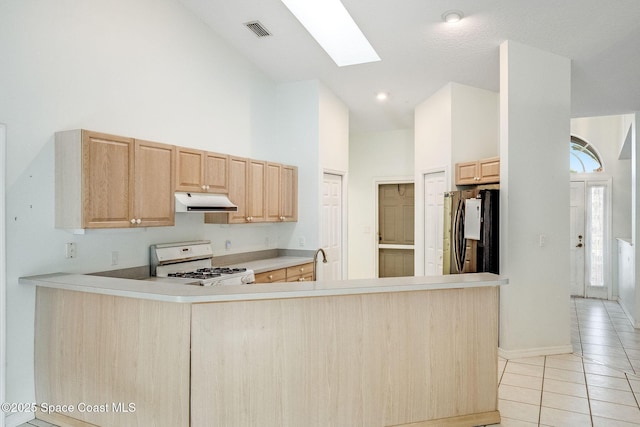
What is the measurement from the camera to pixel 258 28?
175 inches

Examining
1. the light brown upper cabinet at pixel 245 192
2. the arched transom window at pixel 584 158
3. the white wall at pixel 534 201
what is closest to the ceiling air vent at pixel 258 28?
the light brown upper cabinet at pixel 245 192

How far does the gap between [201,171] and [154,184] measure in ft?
1.93

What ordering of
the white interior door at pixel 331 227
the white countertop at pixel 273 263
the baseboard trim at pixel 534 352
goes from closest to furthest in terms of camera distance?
the baseboard trim at pixel 534 352
the white countertop at pixel 273 263
the white interior door at pixel 331 227

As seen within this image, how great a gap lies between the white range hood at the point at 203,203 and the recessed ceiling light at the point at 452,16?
265cm

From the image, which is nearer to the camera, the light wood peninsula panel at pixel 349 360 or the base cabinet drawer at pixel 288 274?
the light wood peninsula panel at pixel 349 360

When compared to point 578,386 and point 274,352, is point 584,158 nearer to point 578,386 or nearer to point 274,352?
point 578,386

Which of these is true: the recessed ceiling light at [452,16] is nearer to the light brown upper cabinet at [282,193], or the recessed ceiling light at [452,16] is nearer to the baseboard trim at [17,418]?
the light brown upper cabinet at [282,193]

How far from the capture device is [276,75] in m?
5.44

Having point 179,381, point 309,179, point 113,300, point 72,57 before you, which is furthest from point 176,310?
point 309,179

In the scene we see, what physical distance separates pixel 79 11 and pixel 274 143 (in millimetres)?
2809

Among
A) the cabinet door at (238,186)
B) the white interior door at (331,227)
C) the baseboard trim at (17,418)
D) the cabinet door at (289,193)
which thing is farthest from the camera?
the white interior door at (331,227)

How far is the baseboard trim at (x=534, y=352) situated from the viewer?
13.1ft

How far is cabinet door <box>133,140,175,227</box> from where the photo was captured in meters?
3.37

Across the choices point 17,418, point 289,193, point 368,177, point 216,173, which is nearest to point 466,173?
point 289,193
